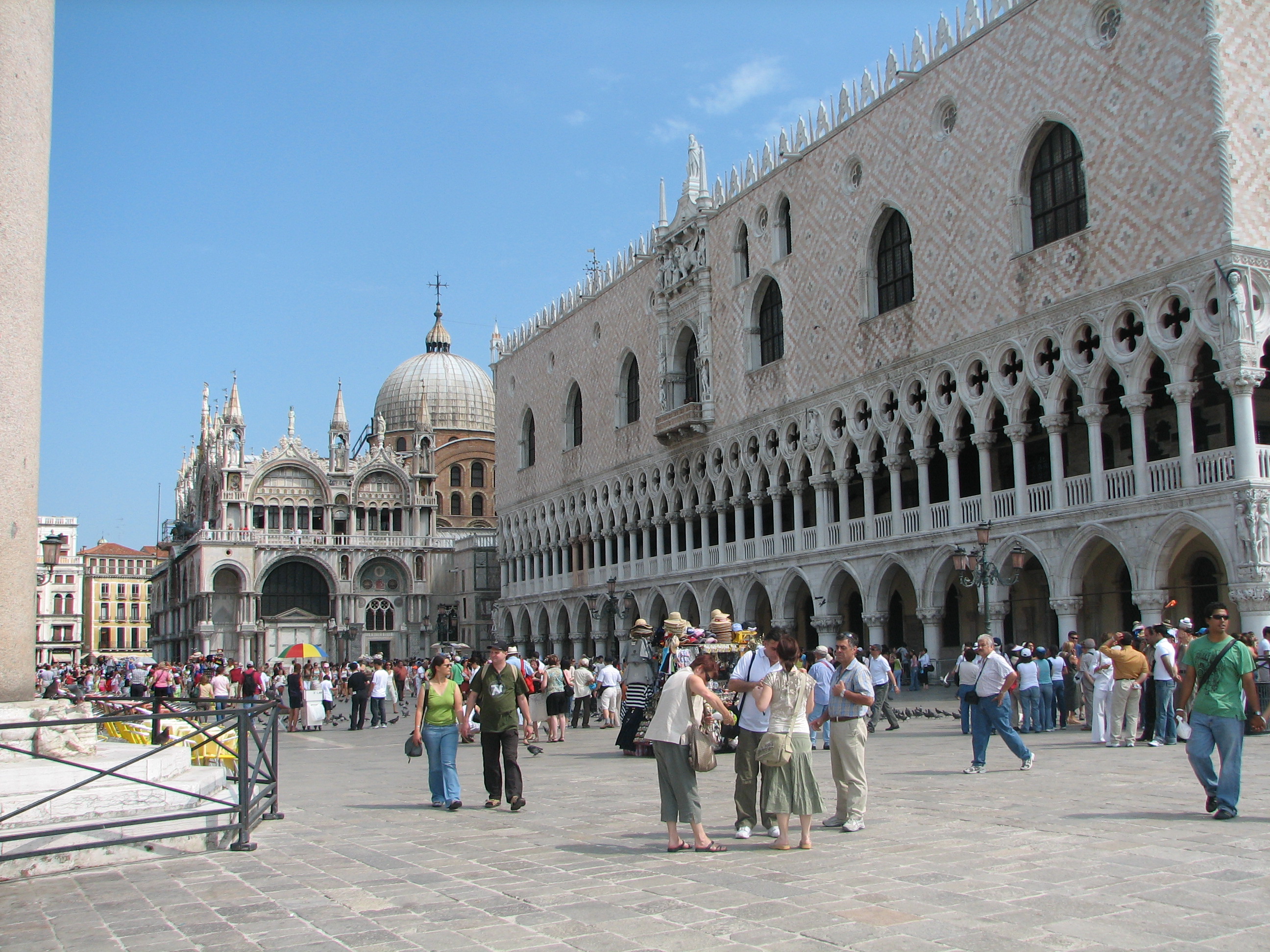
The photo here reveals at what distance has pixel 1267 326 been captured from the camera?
20.4m

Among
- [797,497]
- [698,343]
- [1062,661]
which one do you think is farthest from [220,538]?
[1062,661]

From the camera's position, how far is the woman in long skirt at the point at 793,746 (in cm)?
753

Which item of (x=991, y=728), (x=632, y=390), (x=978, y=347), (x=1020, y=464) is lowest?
(x=991, y=728)

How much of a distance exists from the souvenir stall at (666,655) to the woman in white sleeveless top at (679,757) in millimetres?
5962

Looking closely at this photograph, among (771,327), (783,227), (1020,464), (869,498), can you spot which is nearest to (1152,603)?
(1020,464)

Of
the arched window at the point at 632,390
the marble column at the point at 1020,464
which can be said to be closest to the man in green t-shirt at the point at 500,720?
the marble column at the point at 1020,464

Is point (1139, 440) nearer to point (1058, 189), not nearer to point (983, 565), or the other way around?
point (983, 565)

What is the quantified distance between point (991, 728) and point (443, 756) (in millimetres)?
5044

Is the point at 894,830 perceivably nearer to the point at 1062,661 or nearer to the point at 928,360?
the point at 1062,661

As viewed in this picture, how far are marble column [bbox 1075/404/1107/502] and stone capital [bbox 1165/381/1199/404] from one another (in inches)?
72.1

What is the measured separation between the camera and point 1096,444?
23016mm

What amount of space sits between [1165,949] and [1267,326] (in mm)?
18002

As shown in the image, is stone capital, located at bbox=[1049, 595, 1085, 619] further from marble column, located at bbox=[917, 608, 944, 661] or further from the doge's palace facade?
marble column, located at bbox=[917, 608, 944, 661]

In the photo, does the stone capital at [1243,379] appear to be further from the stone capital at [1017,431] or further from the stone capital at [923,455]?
the stone capital at [923,455]
